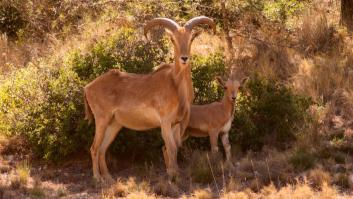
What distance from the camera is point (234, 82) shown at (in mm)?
12945

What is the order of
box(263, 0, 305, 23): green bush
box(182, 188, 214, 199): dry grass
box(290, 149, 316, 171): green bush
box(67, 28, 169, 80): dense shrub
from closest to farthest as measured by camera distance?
box(182, 188, 214, 199): dry grass < box(290, 149, 316, 171): green bush < box(67, 28, 169, 80): dense shrub < box(263, 0, 305, 23): green bush

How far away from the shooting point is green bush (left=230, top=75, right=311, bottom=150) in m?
13.6

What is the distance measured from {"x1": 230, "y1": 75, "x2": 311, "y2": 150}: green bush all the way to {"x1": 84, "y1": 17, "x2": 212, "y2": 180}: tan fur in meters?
1.65

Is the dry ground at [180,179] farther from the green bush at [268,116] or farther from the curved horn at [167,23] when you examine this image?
the curved horn at [167,23]

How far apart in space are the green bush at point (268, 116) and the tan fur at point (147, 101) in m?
1.65

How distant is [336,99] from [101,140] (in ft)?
17.6

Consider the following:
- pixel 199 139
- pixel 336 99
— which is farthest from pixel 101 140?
pixel 336 99

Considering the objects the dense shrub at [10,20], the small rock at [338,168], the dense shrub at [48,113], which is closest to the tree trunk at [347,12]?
the small rock at [338,168]

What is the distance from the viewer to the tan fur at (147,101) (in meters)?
11.8

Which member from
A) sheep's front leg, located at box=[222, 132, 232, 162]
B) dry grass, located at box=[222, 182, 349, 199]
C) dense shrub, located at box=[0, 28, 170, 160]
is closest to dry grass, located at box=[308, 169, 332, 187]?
dry grass, located at box=[222, 182, 349, 199]

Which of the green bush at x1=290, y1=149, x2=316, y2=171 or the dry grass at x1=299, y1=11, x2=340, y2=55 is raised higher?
the dry grass at x1=299, y1=11, x2=340, y2=55

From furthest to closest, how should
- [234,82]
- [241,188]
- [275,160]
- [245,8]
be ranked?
[245,8]
[234,82]
[275,160]
[241,188]

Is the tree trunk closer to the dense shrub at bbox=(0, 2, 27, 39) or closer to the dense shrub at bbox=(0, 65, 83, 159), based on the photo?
the dense shrub at bbox=(0, 65, 83, 159)

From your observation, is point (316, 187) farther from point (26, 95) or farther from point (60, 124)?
point (26, 95)
